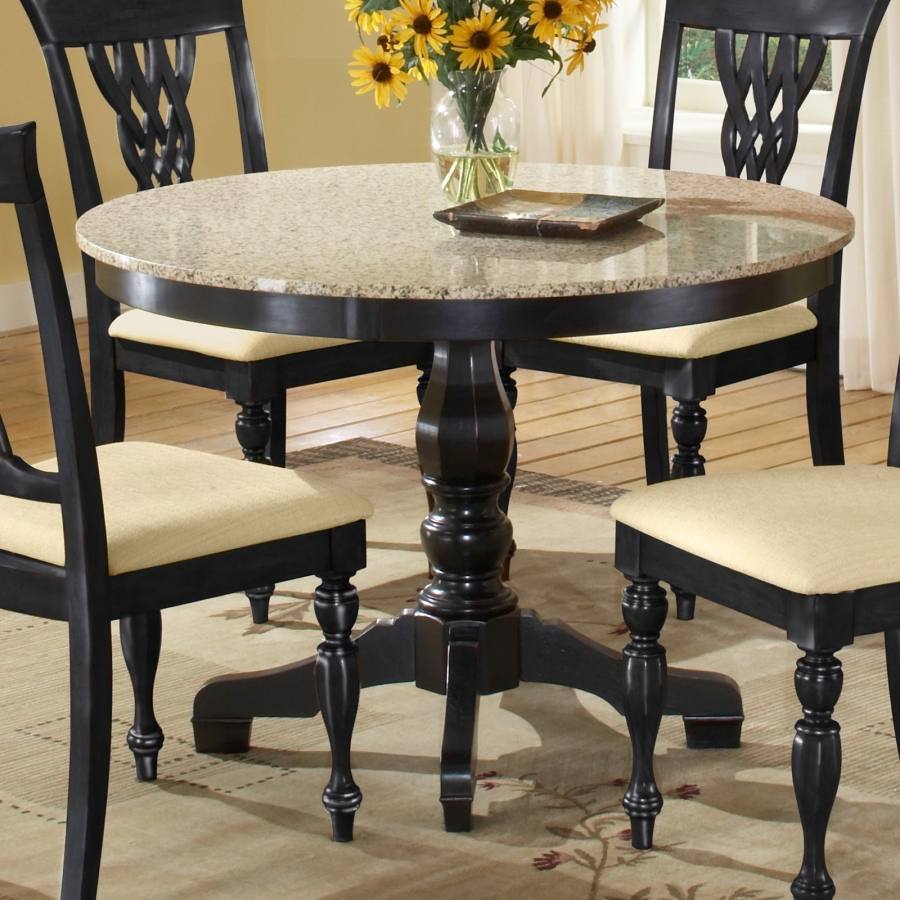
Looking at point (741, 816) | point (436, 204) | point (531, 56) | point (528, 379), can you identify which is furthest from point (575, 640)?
point (528, 379)

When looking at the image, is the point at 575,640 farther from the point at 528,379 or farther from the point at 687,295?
the point at 528,379

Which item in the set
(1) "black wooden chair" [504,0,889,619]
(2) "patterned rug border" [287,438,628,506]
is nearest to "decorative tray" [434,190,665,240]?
(1) "black wooden chair" [504,0,889,619]

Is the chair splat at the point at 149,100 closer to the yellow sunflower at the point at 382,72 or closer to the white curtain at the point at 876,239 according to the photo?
the yellow sunflower at the point at 382,72

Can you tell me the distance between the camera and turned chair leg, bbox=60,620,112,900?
5.74ft

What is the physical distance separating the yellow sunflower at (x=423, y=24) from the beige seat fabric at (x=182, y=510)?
0.56 m

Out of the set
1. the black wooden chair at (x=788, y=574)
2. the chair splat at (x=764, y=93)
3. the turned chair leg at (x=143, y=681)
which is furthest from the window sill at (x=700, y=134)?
the turned chair leg at (x=143, y=681)

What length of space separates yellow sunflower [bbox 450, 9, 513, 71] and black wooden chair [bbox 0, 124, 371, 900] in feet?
1.87

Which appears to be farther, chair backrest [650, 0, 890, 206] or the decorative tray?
chair backrest [650, 0, 890, 206]

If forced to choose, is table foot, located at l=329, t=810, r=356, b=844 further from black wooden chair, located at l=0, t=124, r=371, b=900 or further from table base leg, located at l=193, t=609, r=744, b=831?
table base leg, located at l=193, t=609, r=744, b=831

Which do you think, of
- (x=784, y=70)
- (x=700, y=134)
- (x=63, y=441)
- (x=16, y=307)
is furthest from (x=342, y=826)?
(x=16, y=307)

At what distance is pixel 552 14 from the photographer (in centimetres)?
209

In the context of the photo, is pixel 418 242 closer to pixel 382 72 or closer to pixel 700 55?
pixel 382 72

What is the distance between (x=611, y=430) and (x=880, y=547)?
2.27 m

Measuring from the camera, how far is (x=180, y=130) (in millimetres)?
2850
